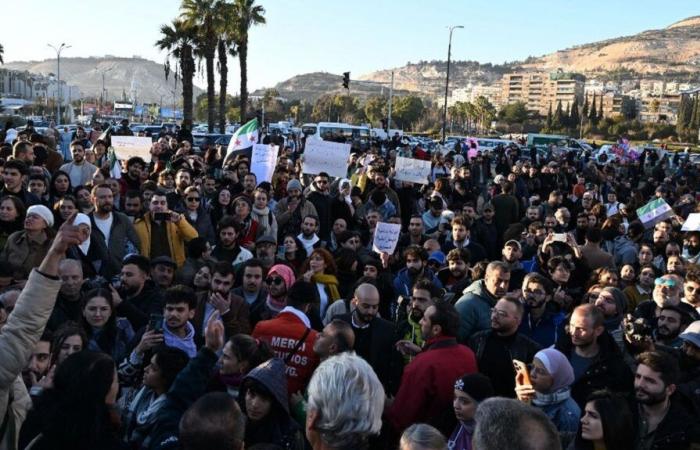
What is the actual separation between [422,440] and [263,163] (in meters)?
A: 9.26

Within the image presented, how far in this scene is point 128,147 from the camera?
40.7 ft

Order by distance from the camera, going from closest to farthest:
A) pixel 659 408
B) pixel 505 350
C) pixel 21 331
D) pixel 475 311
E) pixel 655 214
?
pixel 21 331 < pixel 659 408 < pixel 505 350 < pixel 475 311 < pixel 655 214

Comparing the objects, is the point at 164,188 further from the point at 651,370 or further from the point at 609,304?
the point at 651,370

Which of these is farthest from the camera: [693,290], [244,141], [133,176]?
[244,141]

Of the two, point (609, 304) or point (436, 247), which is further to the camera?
point (436, 247)

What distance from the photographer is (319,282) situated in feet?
22.1

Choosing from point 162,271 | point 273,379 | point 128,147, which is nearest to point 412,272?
point 162,271

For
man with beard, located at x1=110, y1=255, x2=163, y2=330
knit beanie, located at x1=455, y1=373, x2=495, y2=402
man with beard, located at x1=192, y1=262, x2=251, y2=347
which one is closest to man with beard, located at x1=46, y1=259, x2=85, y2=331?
man with beard, located at x1=110, y1=255, x2=163, y2=330

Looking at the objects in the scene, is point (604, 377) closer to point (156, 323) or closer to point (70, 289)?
point (156, 323)

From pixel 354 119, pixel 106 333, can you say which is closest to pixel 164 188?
pixel 106 333

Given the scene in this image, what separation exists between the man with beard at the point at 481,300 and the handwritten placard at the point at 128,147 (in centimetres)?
789

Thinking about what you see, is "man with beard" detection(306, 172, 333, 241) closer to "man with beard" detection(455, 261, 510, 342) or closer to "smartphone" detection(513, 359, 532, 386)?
"man with beard" detection(455, 261, 510, 342)

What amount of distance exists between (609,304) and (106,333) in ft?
12.4

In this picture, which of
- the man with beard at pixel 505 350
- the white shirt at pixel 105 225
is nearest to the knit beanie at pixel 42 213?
the white shirt at pixel 105 225
